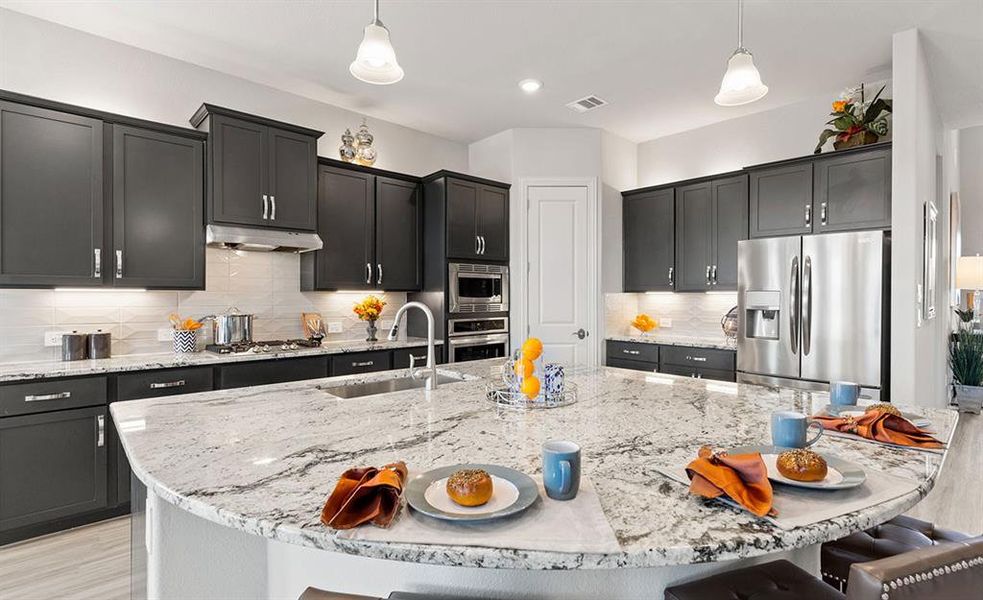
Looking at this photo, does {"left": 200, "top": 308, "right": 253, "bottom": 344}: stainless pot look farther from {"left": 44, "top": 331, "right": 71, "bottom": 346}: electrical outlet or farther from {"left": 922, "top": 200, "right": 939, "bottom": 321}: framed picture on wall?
{"left": 922, "top": 200, "right": 939, "bottom": 321}: framed picture on wall

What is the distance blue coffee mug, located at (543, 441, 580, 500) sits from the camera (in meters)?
0.96

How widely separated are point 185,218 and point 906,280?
445 cm

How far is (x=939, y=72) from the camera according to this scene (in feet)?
11.7

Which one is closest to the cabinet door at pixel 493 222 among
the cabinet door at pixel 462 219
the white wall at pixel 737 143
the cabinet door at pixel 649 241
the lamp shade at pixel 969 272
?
the cabinet door at pixel 462 219

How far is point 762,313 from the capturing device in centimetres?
375

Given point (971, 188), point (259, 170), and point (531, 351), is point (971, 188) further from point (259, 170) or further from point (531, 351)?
point (259, 170)

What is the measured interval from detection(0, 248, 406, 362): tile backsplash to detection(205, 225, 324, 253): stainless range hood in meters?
0.19

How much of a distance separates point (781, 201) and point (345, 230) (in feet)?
11.3

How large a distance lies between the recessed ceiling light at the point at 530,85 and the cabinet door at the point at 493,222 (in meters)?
0.97

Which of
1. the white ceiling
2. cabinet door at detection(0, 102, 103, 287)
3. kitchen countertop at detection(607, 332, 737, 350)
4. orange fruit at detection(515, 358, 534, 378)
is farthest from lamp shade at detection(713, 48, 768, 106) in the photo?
cabinet door at detection(0, 102, 103, 287)

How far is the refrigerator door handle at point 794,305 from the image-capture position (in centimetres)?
350

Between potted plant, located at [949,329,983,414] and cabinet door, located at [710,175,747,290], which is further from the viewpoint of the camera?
potted plant, located at [949,329,983,414]

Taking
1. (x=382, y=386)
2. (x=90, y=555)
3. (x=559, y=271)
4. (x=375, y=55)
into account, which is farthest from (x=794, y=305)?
(x=90, y=555)

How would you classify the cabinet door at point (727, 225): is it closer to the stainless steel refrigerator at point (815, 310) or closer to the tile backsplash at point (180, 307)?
the stainless steel refrigerator at point (815, 310)
